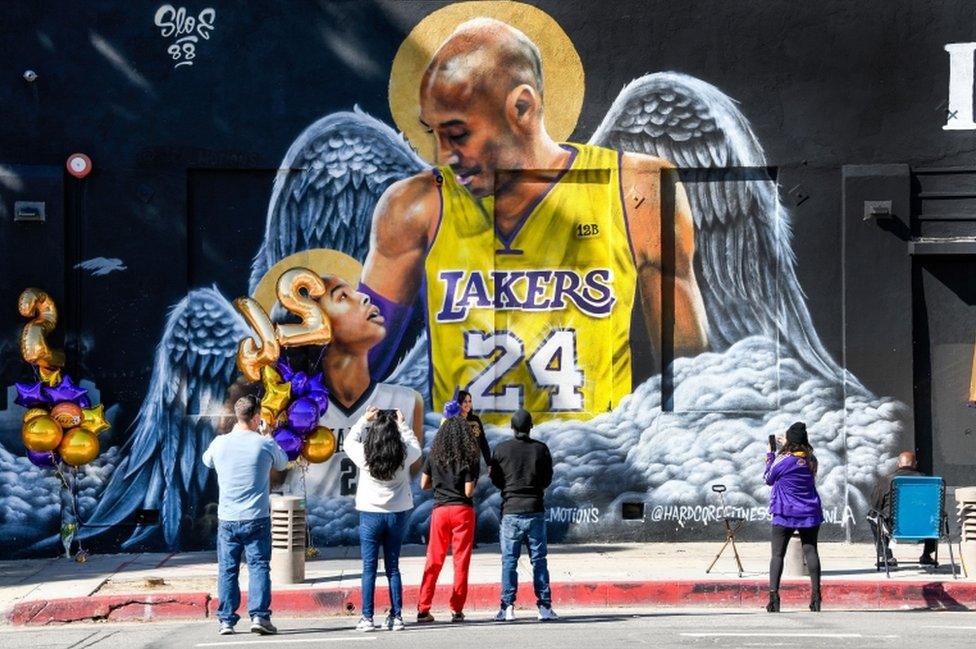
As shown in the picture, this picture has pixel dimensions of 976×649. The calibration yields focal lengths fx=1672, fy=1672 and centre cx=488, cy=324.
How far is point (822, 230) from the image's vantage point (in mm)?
18219

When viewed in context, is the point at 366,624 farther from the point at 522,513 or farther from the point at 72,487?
the point at 72,487

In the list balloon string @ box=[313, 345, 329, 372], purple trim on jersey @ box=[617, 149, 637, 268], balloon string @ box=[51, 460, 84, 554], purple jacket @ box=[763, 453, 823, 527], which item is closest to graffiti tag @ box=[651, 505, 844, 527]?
purple trim on jersey @ box=[617, 149, 637, 268]

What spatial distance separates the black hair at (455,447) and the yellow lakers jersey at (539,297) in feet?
14.5

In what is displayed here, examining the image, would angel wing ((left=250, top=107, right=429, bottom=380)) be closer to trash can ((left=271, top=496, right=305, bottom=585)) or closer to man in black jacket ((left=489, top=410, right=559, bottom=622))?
trash can ((left=271, top=496, right=305, bottom=585))

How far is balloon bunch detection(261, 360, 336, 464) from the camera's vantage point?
17219 mm

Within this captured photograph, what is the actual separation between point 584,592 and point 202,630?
11.3ft

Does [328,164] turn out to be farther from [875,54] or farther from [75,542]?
[875,54]

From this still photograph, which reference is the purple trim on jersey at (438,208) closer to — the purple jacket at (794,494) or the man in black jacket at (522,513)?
the man in black jacket at (522,513)

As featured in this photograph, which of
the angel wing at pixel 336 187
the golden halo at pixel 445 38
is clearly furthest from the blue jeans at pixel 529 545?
the golden halo at pixel 445 38

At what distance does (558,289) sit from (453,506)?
5.15 m

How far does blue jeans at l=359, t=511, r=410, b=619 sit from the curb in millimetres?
1367

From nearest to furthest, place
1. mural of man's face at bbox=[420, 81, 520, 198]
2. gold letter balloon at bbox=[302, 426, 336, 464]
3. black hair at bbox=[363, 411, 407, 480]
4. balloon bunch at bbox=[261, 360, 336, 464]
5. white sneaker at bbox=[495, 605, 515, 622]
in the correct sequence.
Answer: black hair at bbox=[363, 411, 407, 480] < white sneaker at bbox=[495, 605, 515, 622] < balloon bunch at bbox=[261, 360, 336, 464] < gold letter balloon at bbox=[302, 426, 336, 464] < mural of man's face at bbox=[420, 81, 520, 198]

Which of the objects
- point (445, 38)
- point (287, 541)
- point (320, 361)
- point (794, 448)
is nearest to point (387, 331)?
point (320, 361)

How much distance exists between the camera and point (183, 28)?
1800 cm
